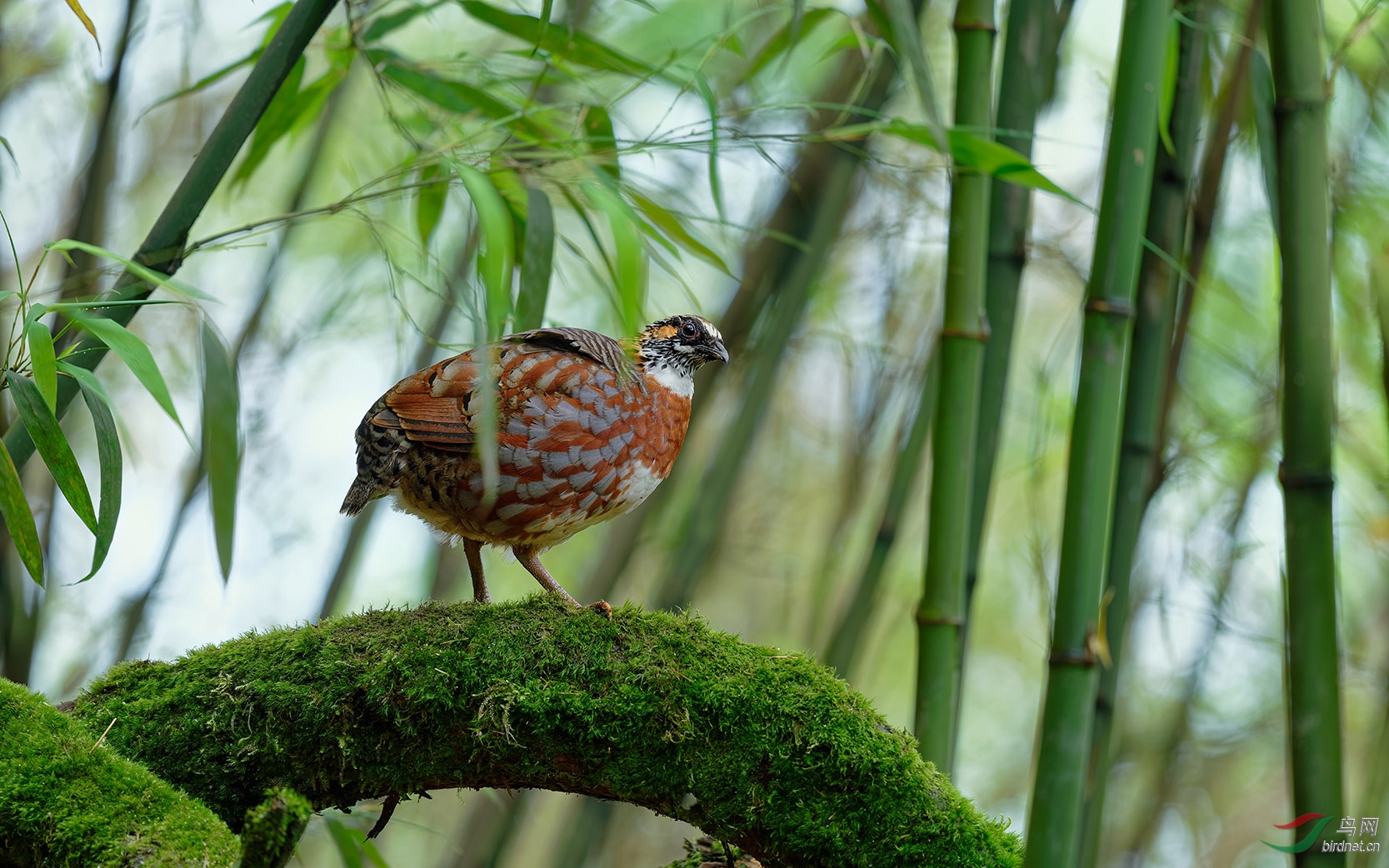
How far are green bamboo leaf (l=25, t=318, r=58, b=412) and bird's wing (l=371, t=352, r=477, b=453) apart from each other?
0.78 meters

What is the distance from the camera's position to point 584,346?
7.45ft

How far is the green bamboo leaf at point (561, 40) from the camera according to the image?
2.07m

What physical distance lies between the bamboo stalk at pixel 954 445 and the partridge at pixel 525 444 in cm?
69

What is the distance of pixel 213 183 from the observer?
1.75 meters

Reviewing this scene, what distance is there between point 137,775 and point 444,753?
43 cm

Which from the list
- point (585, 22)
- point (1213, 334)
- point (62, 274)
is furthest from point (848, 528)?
point (62, 274)

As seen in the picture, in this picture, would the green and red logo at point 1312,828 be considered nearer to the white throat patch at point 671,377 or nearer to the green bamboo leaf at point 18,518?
the white throat patch at point 671,377

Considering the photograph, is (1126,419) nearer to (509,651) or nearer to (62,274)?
(509,651)

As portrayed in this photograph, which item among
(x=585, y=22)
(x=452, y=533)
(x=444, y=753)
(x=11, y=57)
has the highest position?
(x=585, y=22)

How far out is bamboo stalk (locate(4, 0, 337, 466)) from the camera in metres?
1.72

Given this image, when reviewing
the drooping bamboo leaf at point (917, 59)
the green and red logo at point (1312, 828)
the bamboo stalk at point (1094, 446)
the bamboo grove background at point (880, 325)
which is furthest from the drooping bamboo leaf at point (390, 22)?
the green and red logo at point (1312, 828)

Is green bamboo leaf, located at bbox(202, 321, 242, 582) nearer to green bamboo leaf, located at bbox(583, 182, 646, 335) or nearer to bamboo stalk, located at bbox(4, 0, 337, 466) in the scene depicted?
bamboo stalk, located at bbox(4, 0, 337, 466)

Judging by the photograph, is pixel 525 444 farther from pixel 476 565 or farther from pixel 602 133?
pixel 602 133

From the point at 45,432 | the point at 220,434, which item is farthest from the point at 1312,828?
the point at 45,432
